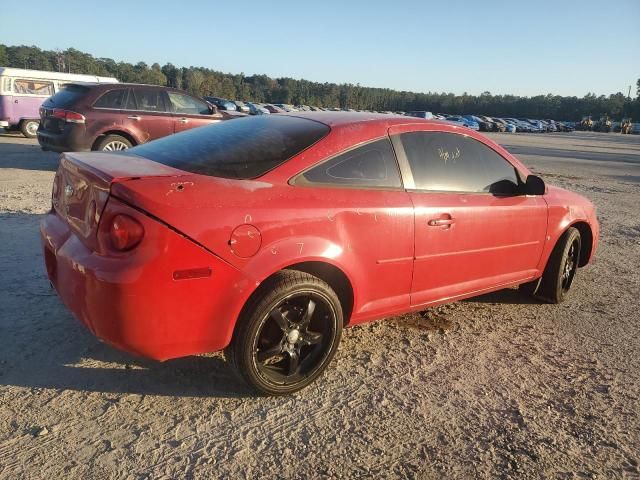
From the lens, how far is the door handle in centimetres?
316

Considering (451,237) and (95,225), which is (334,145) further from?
(95,225)

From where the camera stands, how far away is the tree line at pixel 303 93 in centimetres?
9531

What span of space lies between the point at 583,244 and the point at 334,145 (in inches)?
123

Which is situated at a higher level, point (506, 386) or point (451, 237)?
point (451, 237)

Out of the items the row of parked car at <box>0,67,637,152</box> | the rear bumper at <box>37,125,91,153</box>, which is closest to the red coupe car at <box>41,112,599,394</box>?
the row of parked car at <box>0,67,637,152</box>

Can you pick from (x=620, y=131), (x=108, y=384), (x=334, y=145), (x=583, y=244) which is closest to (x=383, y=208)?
(x=334, y=145)

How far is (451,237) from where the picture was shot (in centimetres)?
328

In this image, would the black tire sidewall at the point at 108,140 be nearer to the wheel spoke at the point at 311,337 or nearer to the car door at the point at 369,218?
the car door at the point at 369,218

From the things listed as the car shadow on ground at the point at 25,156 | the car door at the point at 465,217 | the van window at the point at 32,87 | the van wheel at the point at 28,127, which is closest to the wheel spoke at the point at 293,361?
the car door at the point at 465,217

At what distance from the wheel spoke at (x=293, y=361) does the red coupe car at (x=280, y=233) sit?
0.04 ft

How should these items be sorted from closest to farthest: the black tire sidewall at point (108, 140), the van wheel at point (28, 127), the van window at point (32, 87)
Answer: the black tire sidewall at point (108, 140) < the van window at point (32, 87) < the van wheel at point (28, 127)

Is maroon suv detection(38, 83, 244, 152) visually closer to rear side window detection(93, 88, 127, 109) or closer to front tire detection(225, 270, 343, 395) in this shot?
rear side window detection(93, 88, 127, 109)

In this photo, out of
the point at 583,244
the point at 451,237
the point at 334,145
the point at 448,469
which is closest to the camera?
the point at 448,469

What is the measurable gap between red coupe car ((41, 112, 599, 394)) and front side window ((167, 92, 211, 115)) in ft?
21.3
